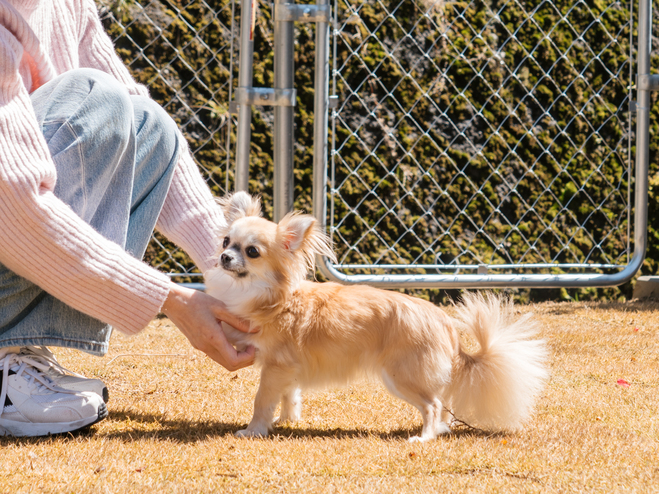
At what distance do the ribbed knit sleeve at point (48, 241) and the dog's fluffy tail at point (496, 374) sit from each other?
0.87m

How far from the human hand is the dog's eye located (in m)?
0.20

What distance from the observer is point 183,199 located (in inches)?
78.6

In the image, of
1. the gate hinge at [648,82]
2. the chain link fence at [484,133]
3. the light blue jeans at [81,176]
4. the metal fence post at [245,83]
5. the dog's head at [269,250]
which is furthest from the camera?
the chain link fence at [484,133]

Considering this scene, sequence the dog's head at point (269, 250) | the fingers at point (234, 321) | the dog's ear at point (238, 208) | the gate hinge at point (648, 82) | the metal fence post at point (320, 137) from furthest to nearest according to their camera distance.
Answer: the gate hinge at point (648, 82) < the metal fence post at point (320, 137) < the dog's ear at point (238, 208) < the dog's head at point (269, 250) < the fingers at point (234, 321)

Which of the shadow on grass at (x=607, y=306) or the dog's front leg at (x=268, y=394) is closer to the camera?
the dog's front leg at (x=268, y=394)

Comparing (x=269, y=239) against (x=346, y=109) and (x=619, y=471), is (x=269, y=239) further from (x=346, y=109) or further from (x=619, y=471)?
(x=346, y=109)

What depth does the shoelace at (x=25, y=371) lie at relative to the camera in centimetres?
165

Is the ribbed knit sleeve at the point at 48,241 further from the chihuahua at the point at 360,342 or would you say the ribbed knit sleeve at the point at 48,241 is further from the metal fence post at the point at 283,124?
the metal fence post at the point at 283,124

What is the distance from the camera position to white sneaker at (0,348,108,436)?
165 centimetres

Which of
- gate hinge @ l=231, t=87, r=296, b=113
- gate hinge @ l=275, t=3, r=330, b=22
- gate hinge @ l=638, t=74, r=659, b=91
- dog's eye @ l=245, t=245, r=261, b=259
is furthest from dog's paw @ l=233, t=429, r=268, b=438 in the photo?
gate hinge @ l=638, t=74, r=659, b=91

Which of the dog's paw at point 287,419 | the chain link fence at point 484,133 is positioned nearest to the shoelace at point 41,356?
the dog's paw at point 287,419

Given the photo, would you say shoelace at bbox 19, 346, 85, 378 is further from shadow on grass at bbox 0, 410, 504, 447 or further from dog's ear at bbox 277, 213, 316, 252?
dog's ear at bbox 277, 213, 316, 252

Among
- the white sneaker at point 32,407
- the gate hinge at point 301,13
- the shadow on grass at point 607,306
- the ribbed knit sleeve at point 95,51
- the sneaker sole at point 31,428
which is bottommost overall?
the shadow on grass at point 607,306

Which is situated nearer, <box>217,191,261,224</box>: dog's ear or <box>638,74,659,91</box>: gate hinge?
<box>217,191,261,224</box>: dog's ear
